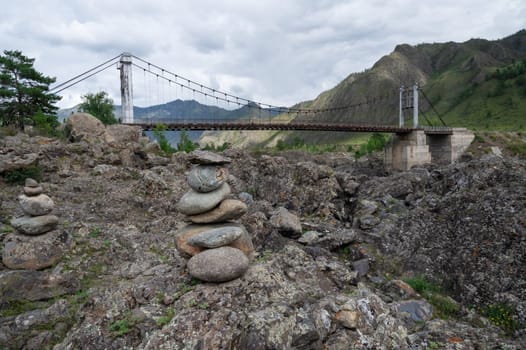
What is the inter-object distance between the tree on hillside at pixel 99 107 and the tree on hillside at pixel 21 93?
18783mm

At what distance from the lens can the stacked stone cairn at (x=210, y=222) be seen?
29.0ft

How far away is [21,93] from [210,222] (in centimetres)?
4595

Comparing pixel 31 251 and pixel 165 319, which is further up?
pixel 31 251

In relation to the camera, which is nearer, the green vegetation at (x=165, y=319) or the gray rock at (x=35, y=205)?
the green vegetation at (x=165, y=319)

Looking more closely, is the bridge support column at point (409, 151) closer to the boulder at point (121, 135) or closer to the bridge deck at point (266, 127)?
the bridge deck at point (266, 127)

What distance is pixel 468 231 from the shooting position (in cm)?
1659

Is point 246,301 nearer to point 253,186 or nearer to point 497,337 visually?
point 497,337

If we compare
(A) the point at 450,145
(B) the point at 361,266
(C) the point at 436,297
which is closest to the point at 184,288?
(B) the point at 361,266

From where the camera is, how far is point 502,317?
12.0 metres

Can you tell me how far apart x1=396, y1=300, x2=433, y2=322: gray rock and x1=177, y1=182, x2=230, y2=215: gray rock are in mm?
7217

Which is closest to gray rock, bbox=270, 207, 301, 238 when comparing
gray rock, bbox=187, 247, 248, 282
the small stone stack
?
gray rock, bbox=187, 247, 248, 282

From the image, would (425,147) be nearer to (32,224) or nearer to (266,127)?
(266,127)

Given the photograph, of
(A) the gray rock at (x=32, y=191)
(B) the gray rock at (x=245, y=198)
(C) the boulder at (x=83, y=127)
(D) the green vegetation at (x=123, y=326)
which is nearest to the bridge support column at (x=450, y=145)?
(B) the gray rock at (x=245, y=198)

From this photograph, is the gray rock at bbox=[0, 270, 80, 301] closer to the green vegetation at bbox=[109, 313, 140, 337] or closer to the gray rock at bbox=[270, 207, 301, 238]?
the green vegetation at bbox=[109, 313, 140, 337]
